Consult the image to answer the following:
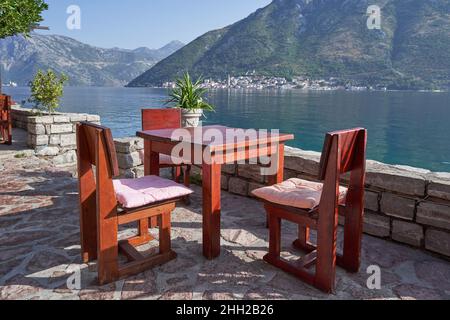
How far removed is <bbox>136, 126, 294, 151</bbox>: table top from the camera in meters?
2.73

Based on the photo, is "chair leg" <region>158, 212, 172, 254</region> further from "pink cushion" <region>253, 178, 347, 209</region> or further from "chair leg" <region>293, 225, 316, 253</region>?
"chair leg" <region>293, 225, 316, 253</region>

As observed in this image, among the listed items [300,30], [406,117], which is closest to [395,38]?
[300,30]

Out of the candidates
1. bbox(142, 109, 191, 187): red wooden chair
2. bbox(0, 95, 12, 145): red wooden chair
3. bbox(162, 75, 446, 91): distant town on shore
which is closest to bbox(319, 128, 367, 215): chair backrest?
bbox(142, 109, 191, 187): red wooden chair

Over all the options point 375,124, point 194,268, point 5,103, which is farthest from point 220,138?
point 375,124

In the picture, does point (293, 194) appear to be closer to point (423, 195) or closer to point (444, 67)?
point (423, 195)

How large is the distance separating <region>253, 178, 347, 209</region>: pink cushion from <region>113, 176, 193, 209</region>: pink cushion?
58cm

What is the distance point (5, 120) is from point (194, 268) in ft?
21.1

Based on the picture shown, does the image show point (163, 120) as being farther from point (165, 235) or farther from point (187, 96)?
point (165, 235)

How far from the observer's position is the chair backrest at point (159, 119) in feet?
14.0

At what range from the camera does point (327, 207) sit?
2201 millimetres

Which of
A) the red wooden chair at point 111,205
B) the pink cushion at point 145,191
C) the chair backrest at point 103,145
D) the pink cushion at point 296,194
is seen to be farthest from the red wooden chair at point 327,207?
the chair backrest at point 103,145

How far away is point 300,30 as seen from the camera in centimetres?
10931
